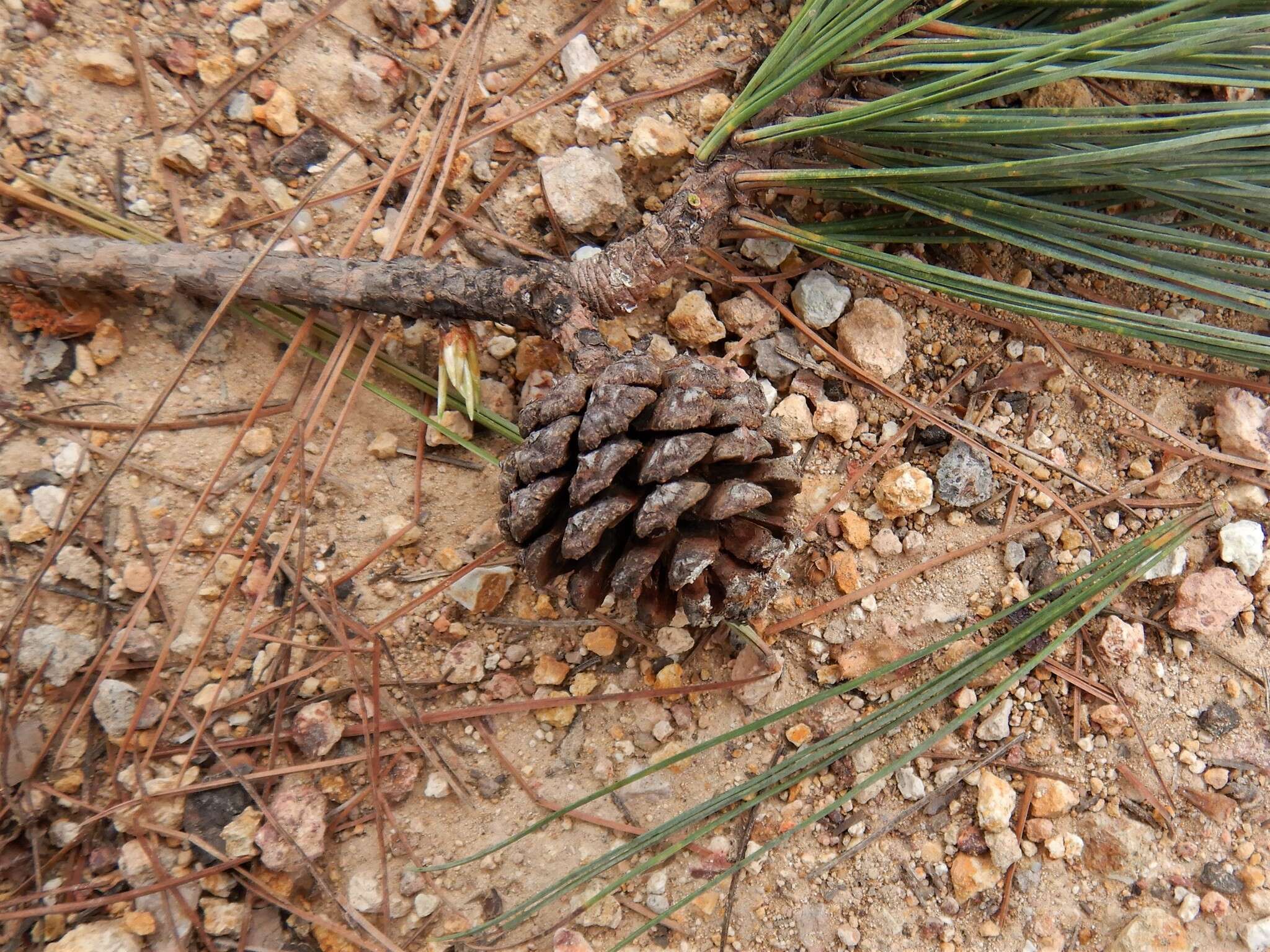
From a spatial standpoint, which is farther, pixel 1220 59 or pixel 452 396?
pixel 452 396

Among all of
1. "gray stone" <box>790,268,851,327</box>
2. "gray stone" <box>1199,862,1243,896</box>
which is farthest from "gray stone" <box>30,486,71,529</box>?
"gray stone" <box>1199,862,1243,896</box>

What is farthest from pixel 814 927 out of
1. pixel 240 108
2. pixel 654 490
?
pixel 240 108

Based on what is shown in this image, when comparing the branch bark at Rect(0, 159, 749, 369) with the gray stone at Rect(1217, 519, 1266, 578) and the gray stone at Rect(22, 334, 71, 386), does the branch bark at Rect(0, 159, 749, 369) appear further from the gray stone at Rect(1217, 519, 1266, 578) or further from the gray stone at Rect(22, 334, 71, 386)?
the gray stone at Rect(1217, 519, 1266, 578)

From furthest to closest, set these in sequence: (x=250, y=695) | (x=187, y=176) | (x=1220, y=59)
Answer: (x=187, y=176)
(x=250, y=695)
(x=1220, y=59)

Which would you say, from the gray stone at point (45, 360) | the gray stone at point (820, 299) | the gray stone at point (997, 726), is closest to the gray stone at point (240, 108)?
the gray stone at point (45, 360)

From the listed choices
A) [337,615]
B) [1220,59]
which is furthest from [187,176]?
[1220,59]

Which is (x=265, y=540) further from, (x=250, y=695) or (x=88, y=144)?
(x=88, y=144)

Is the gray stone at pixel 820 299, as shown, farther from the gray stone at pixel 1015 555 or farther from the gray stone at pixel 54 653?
the gray stone at pixel 54 653
